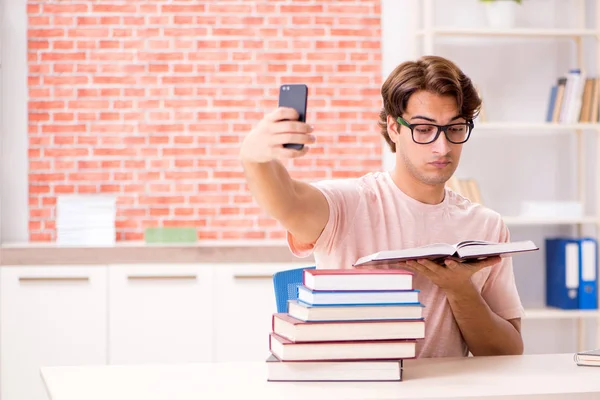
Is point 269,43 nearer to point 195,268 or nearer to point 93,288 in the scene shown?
point 195,268

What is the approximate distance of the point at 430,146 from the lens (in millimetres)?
2117

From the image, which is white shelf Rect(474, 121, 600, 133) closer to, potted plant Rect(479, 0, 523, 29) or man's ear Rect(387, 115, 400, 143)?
potted plant Rect(479, 0, 523, 29)

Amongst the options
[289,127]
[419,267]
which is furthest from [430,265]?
[289,127]

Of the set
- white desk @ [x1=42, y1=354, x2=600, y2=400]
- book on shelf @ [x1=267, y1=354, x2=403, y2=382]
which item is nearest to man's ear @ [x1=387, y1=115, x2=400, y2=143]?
white desk @ [x1=42, y1=354, x2=600, y2=400]

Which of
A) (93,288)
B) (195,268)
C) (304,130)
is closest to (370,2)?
(195,268)

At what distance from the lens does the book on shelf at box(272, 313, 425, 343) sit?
5.16 feet

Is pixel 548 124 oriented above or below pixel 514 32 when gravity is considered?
below

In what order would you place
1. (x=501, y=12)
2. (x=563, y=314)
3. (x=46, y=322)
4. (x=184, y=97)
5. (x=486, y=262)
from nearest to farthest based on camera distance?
(x=486, y=262), (x=46, y=322), (x=563, y=314), (x=501, y=12), (x=184, y=97)

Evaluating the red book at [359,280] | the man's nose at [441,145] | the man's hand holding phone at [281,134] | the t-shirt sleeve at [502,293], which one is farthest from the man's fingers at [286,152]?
the t-shirt sleeve at [502,293]

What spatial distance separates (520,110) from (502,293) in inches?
94.6

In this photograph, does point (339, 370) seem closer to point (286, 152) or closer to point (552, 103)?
point (286, 152)

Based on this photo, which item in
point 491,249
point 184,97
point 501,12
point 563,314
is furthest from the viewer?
point 184,97

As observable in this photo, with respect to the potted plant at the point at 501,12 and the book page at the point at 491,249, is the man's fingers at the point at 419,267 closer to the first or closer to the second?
the book page at the point at 491,249

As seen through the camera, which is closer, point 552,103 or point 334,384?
point 334,384
